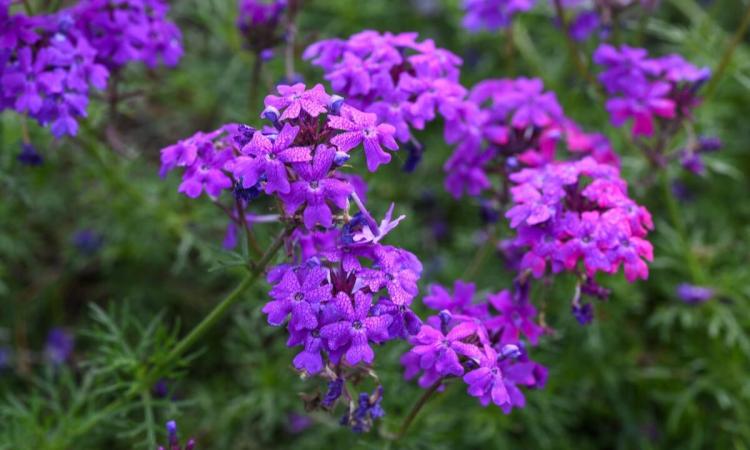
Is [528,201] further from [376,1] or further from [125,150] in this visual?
[376,1]

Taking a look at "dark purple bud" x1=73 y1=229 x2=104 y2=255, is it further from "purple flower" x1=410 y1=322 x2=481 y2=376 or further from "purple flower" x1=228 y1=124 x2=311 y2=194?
"purple flower" x1=410 y1=322 x2=481 y2=376

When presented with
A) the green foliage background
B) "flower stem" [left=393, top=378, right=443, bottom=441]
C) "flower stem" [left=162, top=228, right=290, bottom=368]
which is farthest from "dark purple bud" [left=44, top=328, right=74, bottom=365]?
"flower stem" [left=393, top=378, right=443, bottom=441]

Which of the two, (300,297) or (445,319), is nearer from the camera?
(300,297)

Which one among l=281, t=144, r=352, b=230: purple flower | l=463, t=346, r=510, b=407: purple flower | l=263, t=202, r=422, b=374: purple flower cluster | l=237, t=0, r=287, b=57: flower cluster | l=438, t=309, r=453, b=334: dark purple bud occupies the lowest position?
l=463, t=346, r=510, b=407: purple flower

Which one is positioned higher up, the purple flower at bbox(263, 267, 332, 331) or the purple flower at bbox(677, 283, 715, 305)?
the purple flower at bbox(263, 267, 332, 331)

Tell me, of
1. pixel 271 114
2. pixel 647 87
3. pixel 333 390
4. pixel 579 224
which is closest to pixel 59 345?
pixel 333 390

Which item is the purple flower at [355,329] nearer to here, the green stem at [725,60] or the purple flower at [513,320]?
the purple flower at [513,320]

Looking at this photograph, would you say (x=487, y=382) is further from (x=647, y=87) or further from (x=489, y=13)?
(x=489, y=13)
